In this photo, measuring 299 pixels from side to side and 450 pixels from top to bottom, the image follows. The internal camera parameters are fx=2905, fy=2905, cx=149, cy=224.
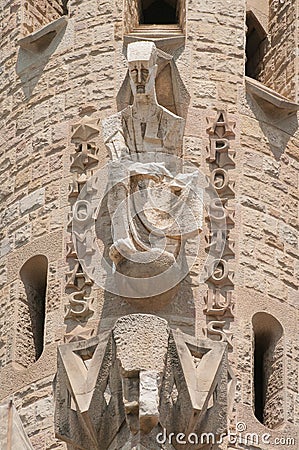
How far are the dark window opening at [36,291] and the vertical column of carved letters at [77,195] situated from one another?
41 cm

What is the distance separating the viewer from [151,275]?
21.7 metres

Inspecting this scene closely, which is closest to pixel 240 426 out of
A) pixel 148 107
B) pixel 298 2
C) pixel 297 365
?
pixel 297 365

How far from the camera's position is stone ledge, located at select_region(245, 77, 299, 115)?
77.6 ft

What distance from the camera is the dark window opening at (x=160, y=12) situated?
25.4 meters

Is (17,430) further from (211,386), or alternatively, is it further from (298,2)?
(298,2)

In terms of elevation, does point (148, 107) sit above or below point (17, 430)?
above

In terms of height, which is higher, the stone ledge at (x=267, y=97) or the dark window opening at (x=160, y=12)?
the dark window opening at (x=160, y=12)

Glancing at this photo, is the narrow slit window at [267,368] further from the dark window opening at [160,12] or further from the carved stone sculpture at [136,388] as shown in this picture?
the dark window opening at [160,12]

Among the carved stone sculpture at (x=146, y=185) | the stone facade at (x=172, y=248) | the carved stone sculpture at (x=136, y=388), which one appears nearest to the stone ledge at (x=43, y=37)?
the stone facade at (x=172, y=248)

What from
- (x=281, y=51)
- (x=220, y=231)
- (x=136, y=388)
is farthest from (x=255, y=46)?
(x=136, y=388)

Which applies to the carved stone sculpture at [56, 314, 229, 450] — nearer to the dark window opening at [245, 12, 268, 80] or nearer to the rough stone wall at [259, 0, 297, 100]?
the rough stone wall at [259, 0, 297, 100]

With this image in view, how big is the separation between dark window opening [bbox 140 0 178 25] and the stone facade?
791mm

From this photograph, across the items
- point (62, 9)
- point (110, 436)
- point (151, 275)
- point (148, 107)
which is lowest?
point (110, 436)

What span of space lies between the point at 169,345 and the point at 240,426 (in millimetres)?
1331
